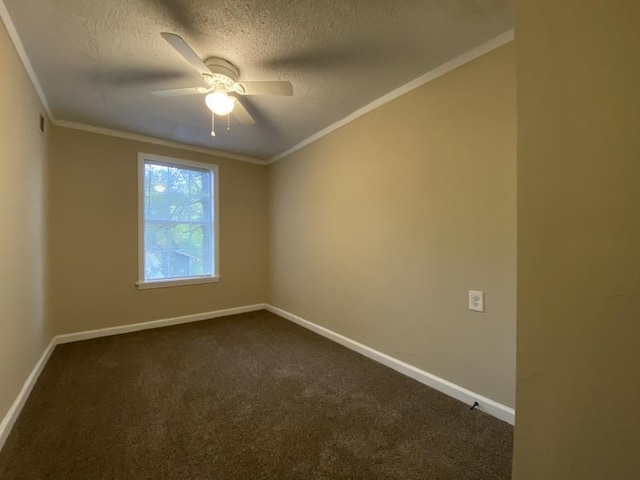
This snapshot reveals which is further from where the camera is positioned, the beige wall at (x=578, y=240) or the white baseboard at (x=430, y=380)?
the white baseboard at (x=430, y=380)

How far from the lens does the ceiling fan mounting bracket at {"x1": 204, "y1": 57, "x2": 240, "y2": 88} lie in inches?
78.0

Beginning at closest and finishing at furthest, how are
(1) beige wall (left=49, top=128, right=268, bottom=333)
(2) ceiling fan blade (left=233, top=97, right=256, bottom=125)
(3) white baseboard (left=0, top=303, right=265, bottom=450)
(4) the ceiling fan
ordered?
(3) white baseboard (left=0, top=303, right=265, bottom=450) < (4) the ceiling fan < (2) ceiling fan blade (left=233, top=97, right=256, bottom=125) < (1) beige wall (left=49, top=128, right=268, bottom=333)

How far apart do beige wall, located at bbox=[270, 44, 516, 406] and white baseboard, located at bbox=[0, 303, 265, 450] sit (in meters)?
1.56

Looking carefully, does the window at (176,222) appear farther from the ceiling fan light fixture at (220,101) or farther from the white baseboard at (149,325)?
the ceiling fan light fixture at (220,101)

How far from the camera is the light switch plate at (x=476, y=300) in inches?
75.4

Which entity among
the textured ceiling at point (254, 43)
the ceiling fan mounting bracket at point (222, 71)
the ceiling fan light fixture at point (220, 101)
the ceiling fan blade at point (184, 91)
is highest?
the textured ceiling at point (254, 43)

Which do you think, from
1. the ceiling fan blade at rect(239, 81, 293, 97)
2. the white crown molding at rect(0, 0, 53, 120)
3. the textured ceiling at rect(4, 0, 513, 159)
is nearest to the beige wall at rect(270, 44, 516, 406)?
the textured ceiling at rect(4, 0, 513, 159)

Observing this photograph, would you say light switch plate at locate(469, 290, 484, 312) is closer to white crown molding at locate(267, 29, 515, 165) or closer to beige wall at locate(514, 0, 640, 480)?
beige wall at locate(514, 0, 640, 480)

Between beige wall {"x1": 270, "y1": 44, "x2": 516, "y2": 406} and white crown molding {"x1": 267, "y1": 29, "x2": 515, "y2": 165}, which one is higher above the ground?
white crown molding {"x1": 267, "y1": 29, "x2": 515, "y2": 165}

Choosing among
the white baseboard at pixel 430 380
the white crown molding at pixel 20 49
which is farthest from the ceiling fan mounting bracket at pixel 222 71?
the white baseboard at pixel 430 380

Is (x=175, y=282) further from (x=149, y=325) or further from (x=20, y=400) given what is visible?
(x=20, y=400)

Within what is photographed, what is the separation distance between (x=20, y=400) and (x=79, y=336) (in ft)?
4.74

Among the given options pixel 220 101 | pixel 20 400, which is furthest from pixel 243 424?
pixel 220 101

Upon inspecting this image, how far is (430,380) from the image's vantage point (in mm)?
2207
